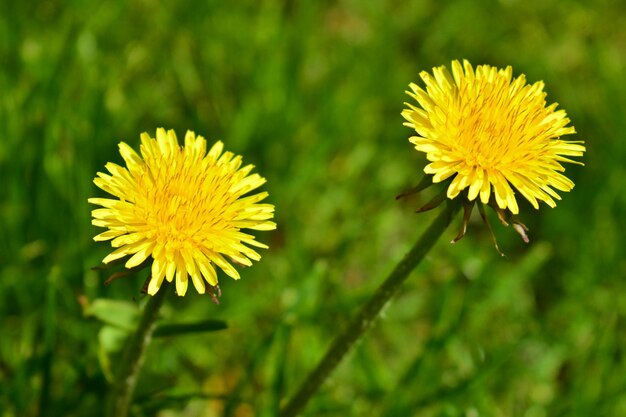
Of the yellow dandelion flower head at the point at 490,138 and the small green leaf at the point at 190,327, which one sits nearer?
the yellow dandelion flower head at the point at 490,138

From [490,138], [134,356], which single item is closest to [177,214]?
[134,356]

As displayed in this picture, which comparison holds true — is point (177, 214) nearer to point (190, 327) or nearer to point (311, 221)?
point (190, 327)

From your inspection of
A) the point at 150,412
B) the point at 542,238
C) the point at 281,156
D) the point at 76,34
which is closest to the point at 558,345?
the point at 542,238

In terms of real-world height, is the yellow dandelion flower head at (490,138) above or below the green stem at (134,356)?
above

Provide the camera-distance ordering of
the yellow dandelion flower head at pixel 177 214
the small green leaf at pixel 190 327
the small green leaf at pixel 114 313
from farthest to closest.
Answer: the small green leaf at pixel 114 313, the small green leaf at pixel 190 327, the yellow dandelion flower head at pixel 177 214

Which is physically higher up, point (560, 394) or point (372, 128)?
point (372, 128)

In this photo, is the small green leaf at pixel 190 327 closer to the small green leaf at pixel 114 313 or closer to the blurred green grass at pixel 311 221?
the small green leaf at pixel 114 313

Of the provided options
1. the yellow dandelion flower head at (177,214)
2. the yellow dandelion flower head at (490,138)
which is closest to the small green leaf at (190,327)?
the yellow dandelion flower head at (177,214)

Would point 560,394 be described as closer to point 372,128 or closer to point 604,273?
point 604,273
